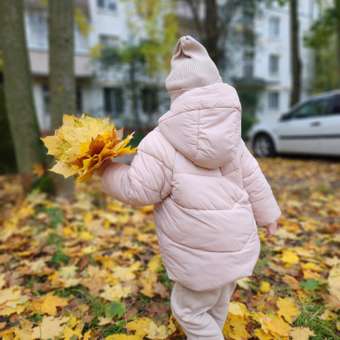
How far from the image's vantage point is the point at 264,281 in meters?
2.51

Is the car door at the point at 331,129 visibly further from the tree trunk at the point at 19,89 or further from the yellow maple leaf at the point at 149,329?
the yellow maple leaf at the point at 149,329

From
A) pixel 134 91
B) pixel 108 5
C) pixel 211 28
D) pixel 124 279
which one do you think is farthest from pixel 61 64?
pixel 108 5

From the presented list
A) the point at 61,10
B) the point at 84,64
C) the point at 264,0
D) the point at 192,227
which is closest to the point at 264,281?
the point at 192,227

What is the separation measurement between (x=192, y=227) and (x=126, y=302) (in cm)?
109

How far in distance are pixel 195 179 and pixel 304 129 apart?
6.99 metres

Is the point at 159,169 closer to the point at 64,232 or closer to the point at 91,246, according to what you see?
the point at 91,246

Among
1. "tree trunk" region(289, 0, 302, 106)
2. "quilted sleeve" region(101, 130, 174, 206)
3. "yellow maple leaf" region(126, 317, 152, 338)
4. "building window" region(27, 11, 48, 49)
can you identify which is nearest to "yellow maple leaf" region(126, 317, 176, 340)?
"yellow maple leaf" region(126, 317, 152, 338)

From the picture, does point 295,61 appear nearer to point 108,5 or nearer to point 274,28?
point 108,5

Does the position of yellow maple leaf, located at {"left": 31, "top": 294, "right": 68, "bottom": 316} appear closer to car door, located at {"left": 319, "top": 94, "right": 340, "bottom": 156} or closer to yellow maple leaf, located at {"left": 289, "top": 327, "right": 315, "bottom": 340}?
yellow maple leaf, located at {"left": 289, "top": 327, "right": 315, "bottom": 340}

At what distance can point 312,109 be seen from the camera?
7887 mm

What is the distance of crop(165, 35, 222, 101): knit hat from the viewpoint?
147cm

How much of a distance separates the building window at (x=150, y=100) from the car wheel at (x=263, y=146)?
834 cm

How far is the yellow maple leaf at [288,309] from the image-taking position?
2.09 metres

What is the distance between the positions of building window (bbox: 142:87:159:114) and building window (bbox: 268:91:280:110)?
46.5 feet
